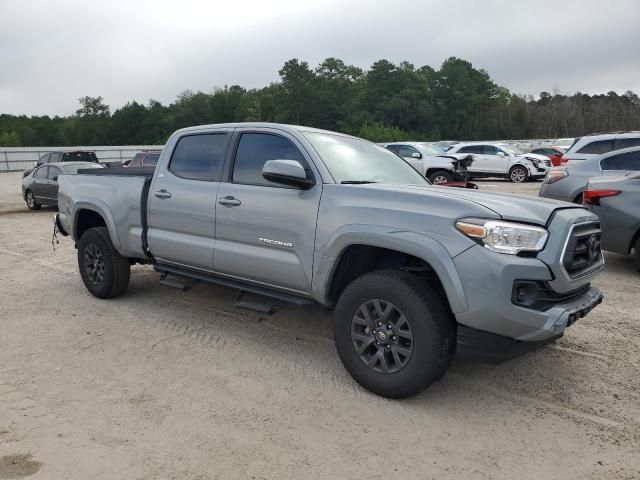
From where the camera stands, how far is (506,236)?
3330mm

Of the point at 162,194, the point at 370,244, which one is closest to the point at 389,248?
the point at 370,244

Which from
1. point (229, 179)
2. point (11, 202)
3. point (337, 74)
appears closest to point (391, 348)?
point (229, 179)

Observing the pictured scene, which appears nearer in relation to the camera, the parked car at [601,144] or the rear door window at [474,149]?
the parked car at [601,144]

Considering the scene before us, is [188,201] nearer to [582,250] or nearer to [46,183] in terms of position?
[582,250]

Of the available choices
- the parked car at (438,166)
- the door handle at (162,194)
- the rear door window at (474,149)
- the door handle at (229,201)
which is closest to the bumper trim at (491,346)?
the door handle at (229,201)

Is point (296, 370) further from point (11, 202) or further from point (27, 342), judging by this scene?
point (11, 202)

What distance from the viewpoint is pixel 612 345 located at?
4652 mm

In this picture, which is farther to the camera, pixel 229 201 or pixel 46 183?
pixel 46 183

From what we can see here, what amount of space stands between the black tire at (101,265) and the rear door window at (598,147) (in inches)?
392

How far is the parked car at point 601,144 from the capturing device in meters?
11.3

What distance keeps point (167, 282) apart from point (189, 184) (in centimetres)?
108

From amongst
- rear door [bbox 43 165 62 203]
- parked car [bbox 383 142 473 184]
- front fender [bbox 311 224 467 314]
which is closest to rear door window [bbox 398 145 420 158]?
parked car [bbox 383 142 473 184]

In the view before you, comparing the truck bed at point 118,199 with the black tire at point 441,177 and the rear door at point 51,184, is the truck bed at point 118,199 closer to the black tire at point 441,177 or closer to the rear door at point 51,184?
the rear door at point 51,184

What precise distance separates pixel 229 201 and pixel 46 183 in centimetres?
1311
